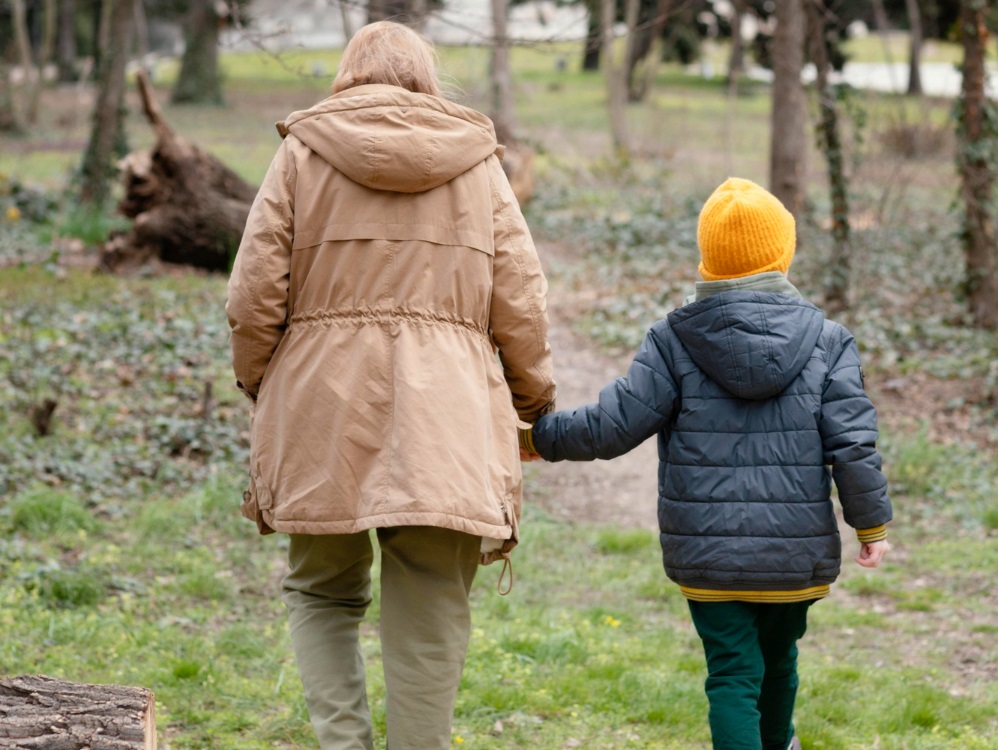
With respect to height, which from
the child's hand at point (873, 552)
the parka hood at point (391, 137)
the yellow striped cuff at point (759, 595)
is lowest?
the yellow striped cuff at point (759, 595)

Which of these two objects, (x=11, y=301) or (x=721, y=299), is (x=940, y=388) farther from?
(x=11, y=301)

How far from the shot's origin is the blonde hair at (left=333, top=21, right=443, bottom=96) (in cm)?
284

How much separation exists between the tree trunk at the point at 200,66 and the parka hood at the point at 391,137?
28236 millimetres

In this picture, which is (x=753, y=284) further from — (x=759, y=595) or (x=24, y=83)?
(x=24, y=83)

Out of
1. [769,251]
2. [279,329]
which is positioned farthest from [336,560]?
[769,251]

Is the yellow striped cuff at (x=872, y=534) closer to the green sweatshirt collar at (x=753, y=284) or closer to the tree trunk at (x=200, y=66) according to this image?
the green sweatshirt collar at (x=753, y=284)

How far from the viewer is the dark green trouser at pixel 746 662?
2.87m

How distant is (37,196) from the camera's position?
12945 millimetres

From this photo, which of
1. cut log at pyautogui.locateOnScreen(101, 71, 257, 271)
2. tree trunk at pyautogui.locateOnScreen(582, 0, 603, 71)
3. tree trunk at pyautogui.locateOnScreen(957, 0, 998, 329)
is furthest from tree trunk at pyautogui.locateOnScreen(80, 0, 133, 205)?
tree trunk at pyautogui.locateOnScreen(957, 0, 998, 329)

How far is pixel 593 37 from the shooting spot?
209 inches

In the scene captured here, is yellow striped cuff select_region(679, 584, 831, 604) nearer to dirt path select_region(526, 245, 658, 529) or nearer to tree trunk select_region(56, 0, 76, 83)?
dirt path select_region(526, 245, 658, 529)

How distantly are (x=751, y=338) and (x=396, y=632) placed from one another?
113 centimetres

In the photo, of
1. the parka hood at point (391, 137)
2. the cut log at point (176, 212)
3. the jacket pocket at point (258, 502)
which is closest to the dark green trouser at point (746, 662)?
the jacket pocket at point (258, 502)

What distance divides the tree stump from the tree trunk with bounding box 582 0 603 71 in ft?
12.0
